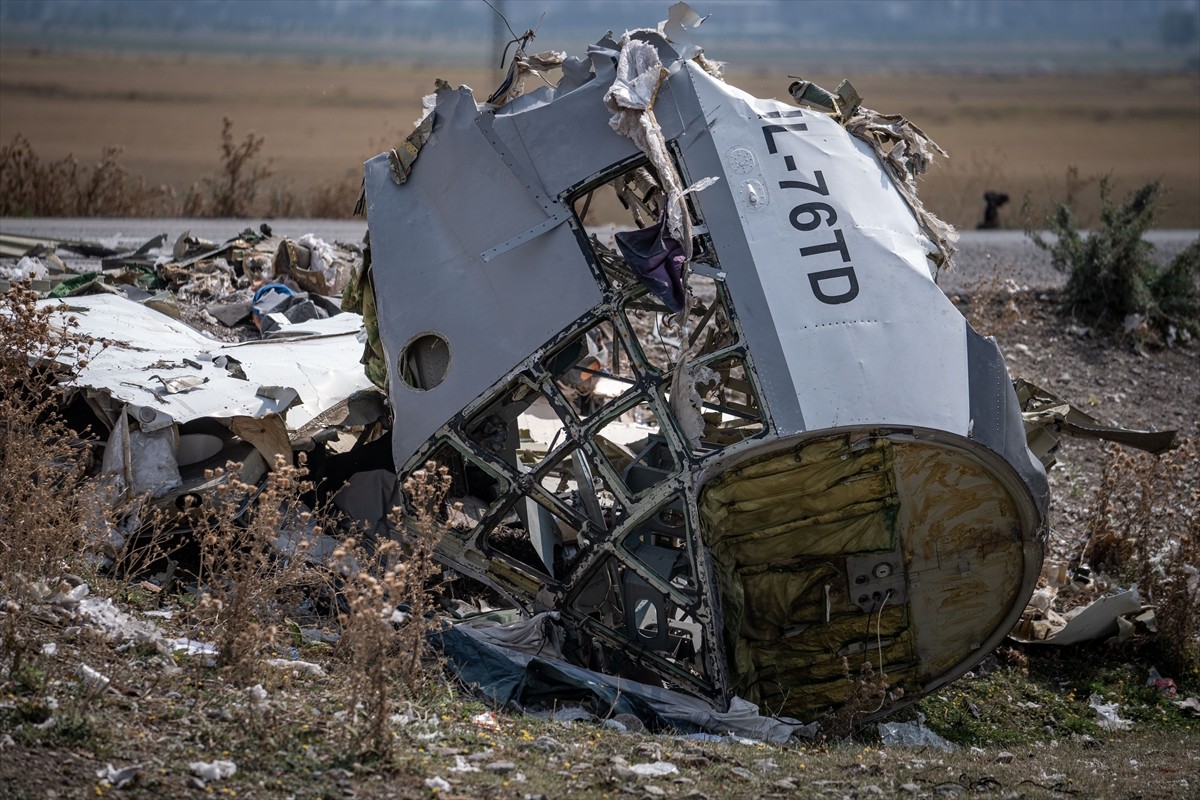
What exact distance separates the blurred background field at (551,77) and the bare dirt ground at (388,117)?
18 cm

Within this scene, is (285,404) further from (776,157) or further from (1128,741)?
(1128,741)

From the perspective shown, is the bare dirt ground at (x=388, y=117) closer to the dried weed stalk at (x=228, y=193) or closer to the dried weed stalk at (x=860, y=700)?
the dried weed stalk at (x=228, y=193)

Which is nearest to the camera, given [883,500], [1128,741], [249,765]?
[249,765]

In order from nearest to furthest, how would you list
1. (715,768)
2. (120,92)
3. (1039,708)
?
(715,768)
(1039,708)
(120,92)

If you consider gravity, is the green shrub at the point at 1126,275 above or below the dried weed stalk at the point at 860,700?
above

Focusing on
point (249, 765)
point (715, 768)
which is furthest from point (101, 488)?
point (715, 768)

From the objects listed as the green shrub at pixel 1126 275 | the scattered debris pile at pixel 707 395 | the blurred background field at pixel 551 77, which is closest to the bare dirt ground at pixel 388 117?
the blurred background field at pixel 551 77

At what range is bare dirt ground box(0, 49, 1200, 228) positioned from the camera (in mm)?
31094

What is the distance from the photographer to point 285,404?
6715mm

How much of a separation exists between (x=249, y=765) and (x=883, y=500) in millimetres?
2949

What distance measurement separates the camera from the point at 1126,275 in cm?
1243

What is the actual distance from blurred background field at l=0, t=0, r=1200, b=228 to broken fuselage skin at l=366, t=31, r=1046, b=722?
104 centimetres

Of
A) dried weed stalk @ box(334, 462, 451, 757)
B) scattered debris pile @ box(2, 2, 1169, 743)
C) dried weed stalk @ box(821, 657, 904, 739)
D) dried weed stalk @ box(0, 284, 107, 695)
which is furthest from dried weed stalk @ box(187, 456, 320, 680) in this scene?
dried weed stalk @ box(821, 657, 904, 739)

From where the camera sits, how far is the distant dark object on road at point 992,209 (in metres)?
18.0
